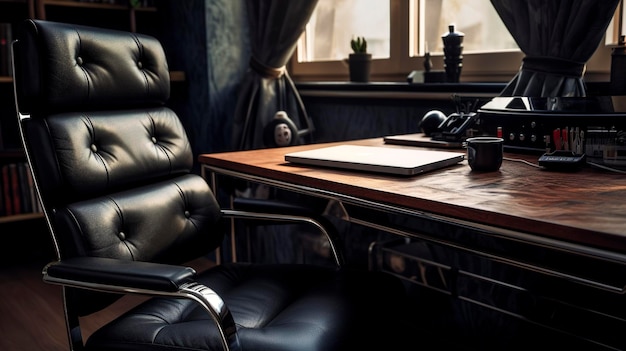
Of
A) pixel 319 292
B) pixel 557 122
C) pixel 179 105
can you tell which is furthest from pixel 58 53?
pixel 179 105

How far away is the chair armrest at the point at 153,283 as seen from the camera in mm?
914

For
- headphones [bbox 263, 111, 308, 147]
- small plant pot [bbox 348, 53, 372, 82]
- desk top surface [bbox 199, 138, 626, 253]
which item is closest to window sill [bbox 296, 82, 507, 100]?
small plant pot [bbox 348, 53, 372, 82]

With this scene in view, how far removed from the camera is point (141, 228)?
1.30 m

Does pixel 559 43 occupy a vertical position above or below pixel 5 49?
below

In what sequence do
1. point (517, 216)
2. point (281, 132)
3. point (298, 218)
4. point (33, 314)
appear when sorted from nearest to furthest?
1. point (517, 216)
2. point (298, 218)
3. point (281, 132)
4. point (33, 314)

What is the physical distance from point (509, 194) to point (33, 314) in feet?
6.83

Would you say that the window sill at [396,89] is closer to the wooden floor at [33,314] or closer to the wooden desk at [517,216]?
the wooden desk at [517,216]

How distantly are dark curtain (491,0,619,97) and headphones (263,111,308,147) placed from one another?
89 centimetres

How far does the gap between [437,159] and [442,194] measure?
257 millimetres

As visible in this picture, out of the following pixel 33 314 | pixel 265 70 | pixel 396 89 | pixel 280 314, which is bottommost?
pixel 33 314

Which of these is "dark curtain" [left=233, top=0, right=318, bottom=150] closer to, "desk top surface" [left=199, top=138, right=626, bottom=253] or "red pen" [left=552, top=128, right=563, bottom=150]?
"desk top surface" [left=199, top=138, right=626, bottom=253]

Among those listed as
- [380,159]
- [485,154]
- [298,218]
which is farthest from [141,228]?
[485,154]

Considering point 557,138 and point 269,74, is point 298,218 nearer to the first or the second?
point 557,138

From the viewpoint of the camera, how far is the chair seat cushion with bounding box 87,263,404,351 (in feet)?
3.28
